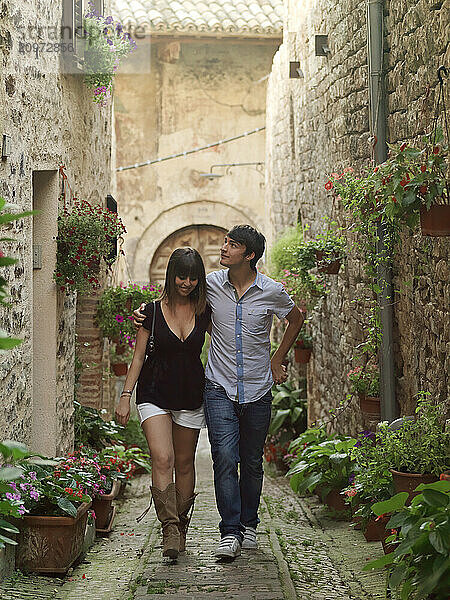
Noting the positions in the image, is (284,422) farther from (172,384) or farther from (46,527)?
(46,527)

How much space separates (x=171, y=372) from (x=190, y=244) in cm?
986

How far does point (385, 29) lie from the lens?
5.93m

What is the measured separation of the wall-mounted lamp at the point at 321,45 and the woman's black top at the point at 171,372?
3838mm

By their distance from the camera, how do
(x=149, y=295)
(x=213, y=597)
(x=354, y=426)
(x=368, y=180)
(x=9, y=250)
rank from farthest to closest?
(x=149, y=295) < (x=354, y=426) < (x=368, y=180) < (x=9, y=250) < (x=213, y=597)

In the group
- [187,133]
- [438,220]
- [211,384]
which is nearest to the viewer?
[438,220]

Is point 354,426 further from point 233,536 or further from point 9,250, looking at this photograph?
point 9,250

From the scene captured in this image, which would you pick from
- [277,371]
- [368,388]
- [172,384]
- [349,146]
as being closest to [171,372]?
[172,384]

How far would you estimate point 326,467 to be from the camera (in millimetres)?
6531

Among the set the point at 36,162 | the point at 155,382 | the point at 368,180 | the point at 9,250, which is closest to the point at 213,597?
the point at 155,382

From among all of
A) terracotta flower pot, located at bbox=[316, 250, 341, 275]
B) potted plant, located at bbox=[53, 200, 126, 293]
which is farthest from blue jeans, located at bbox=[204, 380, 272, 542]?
terracotta flower pot, located at bbox=[316, 250, 341, 275]

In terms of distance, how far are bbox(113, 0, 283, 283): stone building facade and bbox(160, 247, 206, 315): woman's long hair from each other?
31.0 feet

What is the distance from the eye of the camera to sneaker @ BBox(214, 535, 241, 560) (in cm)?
484

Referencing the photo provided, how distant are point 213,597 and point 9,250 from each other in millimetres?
2094

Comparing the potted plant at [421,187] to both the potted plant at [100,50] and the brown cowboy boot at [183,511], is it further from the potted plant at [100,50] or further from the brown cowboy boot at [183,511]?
the potted plant at [100,50]
